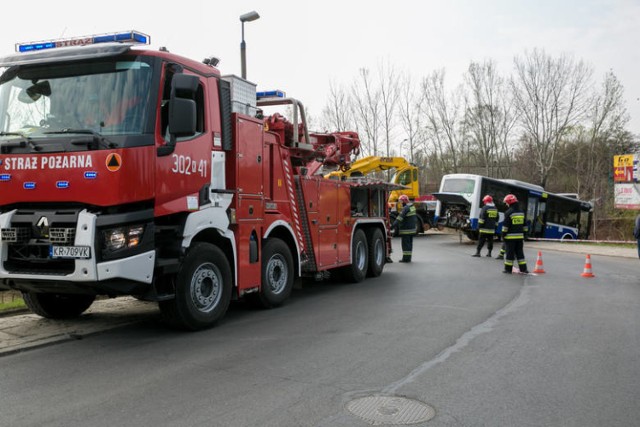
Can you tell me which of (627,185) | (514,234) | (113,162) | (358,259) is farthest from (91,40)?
(627,185)

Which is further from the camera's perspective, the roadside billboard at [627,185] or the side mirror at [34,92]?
the roadside billboard at [627,185]

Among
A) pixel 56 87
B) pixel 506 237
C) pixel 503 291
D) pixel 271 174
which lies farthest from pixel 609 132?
pixel 56 87

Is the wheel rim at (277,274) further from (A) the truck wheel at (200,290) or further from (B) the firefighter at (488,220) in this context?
(B) the firefighter at (488,220)

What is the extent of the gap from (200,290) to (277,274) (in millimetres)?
1940

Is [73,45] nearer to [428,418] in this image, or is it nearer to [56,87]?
[56,87]

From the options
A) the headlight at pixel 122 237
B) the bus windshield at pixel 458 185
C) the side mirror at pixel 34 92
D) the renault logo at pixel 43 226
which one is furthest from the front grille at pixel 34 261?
the bus windshield at pixel 458 185

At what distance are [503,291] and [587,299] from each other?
141 centimetres

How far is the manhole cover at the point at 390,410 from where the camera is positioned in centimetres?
383

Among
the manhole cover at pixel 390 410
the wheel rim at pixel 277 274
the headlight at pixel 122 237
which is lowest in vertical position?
the manhole cover at pixel 390 410

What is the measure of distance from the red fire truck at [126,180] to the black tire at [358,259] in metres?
4.02

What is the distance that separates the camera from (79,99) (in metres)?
5.86

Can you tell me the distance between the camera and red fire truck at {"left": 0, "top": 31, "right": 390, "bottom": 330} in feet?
18.2

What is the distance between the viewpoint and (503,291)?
10.1 metres

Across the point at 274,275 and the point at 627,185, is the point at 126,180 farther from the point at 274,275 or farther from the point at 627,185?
the point at 627,185
